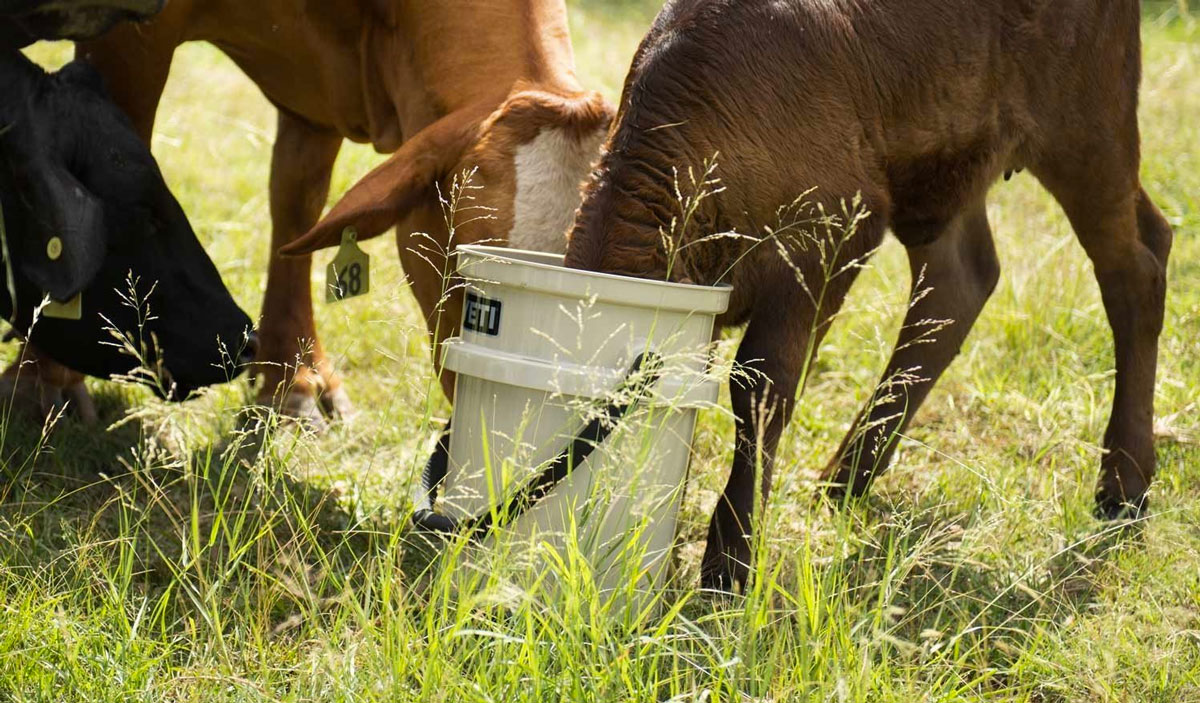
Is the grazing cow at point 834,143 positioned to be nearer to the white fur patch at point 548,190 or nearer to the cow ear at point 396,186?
the white fur patch at point 548,190

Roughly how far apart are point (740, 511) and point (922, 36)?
1126 millimetres

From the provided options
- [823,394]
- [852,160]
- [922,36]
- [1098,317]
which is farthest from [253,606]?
[1098,317]

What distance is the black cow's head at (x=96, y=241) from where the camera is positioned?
3.23 m

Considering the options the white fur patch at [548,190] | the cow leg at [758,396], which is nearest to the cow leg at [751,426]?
the cow leg at [758,396]

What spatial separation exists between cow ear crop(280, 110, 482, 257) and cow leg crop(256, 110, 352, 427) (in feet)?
4.75

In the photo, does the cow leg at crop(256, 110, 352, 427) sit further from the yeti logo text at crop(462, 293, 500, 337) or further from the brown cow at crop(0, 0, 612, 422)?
the yeti logo text at crop(462, 293, 500, 337)

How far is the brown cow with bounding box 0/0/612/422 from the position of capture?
2.94 metres

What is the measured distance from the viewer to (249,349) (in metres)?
3.69

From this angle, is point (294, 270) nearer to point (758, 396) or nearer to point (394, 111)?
point (394, 111)

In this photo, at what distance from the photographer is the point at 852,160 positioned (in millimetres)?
2834

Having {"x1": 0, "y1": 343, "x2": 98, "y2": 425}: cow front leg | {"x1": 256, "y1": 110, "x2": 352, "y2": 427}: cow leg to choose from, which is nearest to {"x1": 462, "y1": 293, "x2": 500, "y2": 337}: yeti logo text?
{"x1": 0, "y1": 343, "x2": 98, "y2": 425}: cow front leg

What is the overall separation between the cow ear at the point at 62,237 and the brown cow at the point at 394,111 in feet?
1.60

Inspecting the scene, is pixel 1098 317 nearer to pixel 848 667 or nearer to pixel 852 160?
pixel 852 160

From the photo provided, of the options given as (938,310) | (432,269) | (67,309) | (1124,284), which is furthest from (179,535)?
(1124,284)
